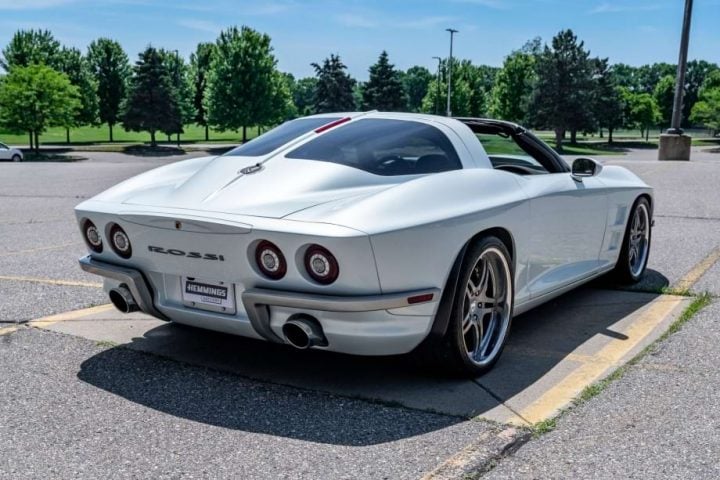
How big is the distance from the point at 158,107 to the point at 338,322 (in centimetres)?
5361

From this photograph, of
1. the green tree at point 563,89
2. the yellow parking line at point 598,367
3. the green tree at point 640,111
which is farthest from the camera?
the green tree at point 640,111

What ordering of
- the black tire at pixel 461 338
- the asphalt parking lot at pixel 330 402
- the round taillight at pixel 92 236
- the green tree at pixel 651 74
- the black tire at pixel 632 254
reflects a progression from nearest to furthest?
the asphalt parking lot at pixel 330 402 → the black tire at pixel 461 338 → the round taillight at pixel 92 236 → the black tire at pixel 632 254 → the green tree at pixel 651 74

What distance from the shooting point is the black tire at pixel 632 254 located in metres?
5.98

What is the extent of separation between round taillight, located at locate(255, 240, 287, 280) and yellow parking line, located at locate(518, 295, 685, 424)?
1.28 meters

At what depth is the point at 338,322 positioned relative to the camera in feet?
11.3

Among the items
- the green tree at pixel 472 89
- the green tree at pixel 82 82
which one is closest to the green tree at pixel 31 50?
the green tree at pixel 82 82

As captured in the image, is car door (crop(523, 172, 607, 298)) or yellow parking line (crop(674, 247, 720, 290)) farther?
yellow parking line (crop(674, 247, 720, 290))

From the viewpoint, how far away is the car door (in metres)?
4.50

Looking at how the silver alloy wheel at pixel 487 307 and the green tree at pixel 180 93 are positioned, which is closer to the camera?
the silver alloy wheel at pixel 487 307

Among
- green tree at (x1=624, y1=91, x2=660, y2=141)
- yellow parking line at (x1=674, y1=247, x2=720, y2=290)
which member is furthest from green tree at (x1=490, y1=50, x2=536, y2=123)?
yellow parking line at (x1=674, y1=247, x2=720, y2=290)

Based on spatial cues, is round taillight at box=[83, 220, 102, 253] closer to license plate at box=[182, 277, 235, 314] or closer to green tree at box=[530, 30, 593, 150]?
license plate at box=[182, 277, 235, 314]

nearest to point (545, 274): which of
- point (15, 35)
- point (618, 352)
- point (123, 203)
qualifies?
point (618, 352)

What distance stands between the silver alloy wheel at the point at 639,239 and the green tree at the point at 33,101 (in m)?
47.7

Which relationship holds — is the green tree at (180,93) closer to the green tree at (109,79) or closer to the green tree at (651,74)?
the green tree at (109,79)
